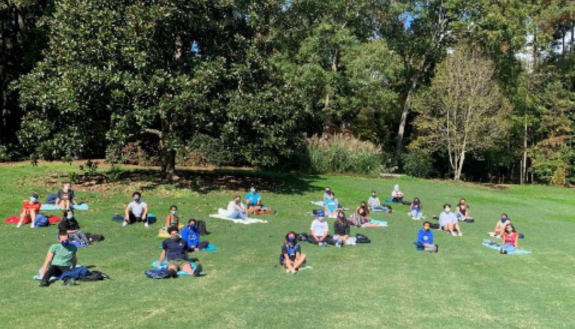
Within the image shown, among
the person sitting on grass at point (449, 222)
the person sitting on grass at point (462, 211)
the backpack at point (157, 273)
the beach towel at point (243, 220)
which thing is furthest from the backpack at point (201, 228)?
the person sitting on grass at point (462, 211)

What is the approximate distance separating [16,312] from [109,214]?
10603mm

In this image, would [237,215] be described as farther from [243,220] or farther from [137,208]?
[137,208]

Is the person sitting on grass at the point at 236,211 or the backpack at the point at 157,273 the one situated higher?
the person sitting on grass at the point at 236,211

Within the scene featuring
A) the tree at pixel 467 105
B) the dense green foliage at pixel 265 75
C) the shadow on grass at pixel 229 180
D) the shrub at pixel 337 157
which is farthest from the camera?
the tree at pixel 467 105

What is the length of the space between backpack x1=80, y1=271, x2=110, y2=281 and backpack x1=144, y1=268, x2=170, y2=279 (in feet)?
2.85

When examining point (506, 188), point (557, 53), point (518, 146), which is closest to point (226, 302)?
point (506, 188)

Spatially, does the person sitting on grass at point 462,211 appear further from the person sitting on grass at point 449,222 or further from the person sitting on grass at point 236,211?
the person sitting on grass at point 236,211

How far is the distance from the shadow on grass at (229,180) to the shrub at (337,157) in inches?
94.7

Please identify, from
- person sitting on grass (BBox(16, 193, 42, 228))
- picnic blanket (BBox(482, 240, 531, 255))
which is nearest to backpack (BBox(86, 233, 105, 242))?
person sitting on grass (BBox(16, 193, 42, 228))

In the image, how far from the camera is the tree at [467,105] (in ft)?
127

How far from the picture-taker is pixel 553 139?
4612 cm

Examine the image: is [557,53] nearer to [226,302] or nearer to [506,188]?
[506,188]

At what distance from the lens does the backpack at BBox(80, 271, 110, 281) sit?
10828mm

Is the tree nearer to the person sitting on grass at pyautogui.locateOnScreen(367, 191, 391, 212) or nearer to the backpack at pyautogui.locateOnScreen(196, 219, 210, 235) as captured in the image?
the person sitting on grass at pyautogui.locateOnScreen(367, 191, 391, 212)
